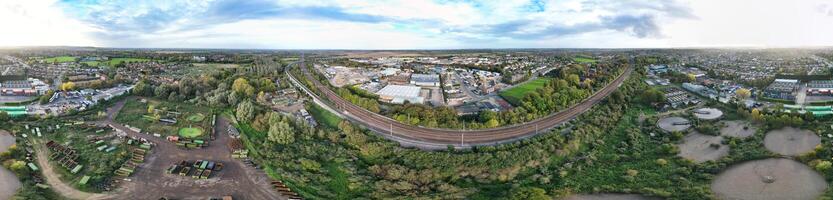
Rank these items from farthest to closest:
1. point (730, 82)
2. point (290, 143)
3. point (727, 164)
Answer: point (730, 82), point (290, 143), point (727, 164)

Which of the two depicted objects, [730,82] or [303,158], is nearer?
[303,158]

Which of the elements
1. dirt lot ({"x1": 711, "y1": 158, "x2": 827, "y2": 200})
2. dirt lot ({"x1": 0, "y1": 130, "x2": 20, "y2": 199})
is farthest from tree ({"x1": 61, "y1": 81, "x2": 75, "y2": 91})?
dirt lot ({"x1": 711, "y1": 158, "x2": 827, "y2": 200})

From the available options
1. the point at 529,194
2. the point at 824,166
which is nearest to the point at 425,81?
the point at 529,194

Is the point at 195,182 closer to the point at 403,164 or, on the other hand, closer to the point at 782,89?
the point at 403,164

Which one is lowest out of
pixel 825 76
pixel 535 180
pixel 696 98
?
pixel 535 180

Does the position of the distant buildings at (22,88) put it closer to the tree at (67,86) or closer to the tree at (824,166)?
the tree at (67,86)

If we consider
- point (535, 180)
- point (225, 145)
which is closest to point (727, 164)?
point (535, 180)

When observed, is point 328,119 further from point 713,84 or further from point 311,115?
point 713,84

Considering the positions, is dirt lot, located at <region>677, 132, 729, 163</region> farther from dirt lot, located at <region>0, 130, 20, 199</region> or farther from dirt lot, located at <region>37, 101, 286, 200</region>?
dirt lot, located at <region>0, 130, 20, 199</region>
